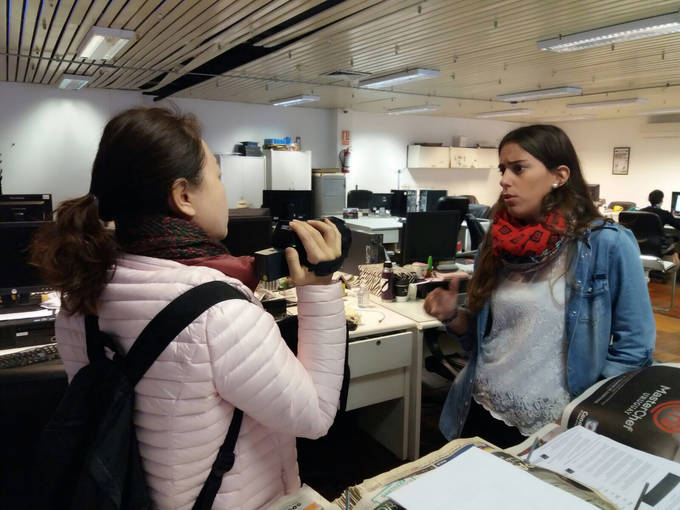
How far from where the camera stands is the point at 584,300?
4.76 ft

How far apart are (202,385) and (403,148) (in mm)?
10845

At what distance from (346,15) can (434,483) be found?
4432 millimetres

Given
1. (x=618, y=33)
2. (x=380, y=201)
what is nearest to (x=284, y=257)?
(x=618, y=33)

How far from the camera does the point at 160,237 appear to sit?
32.6 inches

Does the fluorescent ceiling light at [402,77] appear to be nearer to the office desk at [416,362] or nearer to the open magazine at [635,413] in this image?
the office desk at [416,362]

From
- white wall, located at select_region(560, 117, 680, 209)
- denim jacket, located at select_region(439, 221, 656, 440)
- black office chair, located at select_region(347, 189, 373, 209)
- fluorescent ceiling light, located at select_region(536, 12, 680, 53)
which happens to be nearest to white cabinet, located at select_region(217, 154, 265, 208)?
black office chair, located at select_region(347, 189, 373, 209)

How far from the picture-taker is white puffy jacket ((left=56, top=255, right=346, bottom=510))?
0.76 metres

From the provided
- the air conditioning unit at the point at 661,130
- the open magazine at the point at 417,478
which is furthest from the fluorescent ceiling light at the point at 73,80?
the air conditioning unit at the point at 661,130

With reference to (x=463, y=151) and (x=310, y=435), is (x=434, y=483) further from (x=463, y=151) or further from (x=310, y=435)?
(x=463, y=151)

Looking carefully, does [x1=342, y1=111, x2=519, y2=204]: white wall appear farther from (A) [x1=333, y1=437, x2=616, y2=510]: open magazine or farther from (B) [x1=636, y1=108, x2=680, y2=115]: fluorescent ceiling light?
(A) [x1=333, y1=437, x2=616, y2=510]: open magazine

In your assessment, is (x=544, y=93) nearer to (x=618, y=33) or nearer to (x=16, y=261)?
(x=618, y=33)

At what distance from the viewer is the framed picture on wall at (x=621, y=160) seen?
37.0 feet

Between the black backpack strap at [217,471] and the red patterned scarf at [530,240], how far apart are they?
3.47ft

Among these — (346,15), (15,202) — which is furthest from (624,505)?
(346,15)
